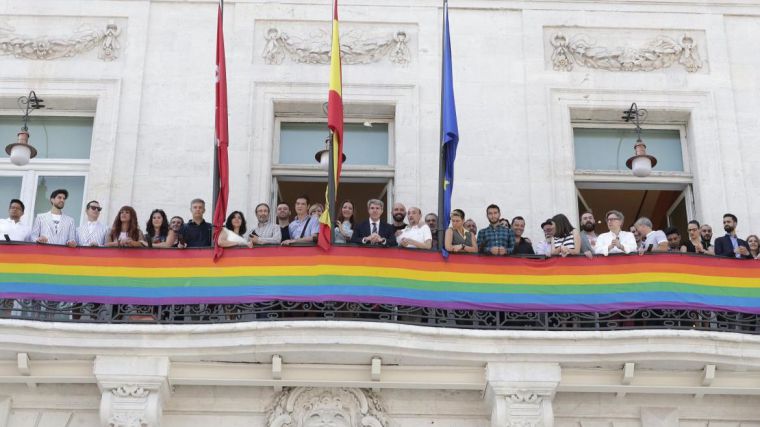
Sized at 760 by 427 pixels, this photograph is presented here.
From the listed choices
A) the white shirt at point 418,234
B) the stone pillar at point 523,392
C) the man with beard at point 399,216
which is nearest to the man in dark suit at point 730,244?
the stone pillar at point 523,392

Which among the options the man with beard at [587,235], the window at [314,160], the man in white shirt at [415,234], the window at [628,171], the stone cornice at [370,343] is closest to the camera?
the stone cornice at [370,343]

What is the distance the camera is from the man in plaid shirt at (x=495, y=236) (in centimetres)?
1308

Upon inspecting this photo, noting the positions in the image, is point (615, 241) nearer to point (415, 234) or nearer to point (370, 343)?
point (415, 234)

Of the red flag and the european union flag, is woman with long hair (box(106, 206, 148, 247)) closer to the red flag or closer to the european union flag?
the red flag

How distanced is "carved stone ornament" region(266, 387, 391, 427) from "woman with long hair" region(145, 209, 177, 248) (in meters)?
1.87

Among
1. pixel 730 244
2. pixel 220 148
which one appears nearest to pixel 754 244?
pixel 730 244

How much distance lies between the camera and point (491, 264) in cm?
1259

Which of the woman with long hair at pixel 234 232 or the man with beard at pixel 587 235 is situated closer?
the woman with long hair at pixel 234 232

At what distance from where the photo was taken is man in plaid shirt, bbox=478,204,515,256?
42.9 feet

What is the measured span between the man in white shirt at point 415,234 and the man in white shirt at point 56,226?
3164mm

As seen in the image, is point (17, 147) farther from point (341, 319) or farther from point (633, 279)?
point (633, 279)

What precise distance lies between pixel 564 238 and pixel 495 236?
665 mm

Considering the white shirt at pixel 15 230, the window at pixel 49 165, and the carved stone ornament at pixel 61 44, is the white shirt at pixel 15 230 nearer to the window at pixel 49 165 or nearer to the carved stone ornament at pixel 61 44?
the window at pixel 49 165

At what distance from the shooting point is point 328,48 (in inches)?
605
